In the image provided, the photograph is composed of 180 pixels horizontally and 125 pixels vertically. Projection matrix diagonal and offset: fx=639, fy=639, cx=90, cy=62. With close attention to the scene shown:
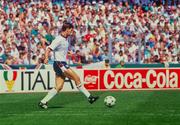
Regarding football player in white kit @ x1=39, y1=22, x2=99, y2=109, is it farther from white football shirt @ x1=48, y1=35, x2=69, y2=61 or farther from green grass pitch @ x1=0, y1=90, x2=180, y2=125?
green grass pitch @ x1=0, y1=90, x2=180, y2=125

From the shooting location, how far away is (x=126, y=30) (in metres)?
30.2

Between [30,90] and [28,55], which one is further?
[28,55]

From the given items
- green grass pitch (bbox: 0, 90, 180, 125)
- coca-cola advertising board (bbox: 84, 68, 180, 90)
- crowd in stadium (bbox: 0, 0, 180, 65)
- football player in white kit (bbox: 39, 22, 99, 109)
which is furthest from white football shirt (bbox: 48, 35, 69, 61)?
crowd in stadium (bbox: 0, 0, 180, 65)

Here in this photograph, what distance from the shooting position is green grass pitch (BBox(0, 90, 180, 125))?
44.7ft

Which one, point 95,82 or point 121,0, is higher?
point 121,0

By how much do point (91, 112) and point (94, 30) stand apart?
14904mm

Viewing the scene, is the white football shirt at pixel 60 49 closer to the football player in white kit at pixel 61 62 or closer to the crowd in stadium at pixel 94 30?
the football player in white kit at pixel 61 62

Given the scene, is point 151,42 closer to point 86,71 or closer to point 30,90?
point 86,71

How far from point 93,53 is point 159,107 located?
12057 mm

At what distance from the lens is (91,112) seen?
15680 mm

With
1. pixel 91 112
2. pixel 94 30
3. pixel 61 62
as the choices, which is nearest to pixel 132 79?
pixel 94 30

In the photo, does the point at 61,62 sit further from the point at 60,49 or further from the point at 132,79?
the point at 132,79

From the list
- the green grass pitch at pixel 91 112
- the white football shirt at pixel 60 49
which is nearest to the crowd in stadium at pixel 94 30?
the green grass pitch at pixel 91 112

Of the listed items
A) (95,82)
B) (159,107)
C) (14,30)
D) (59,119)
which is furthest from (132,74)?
(59,119)
